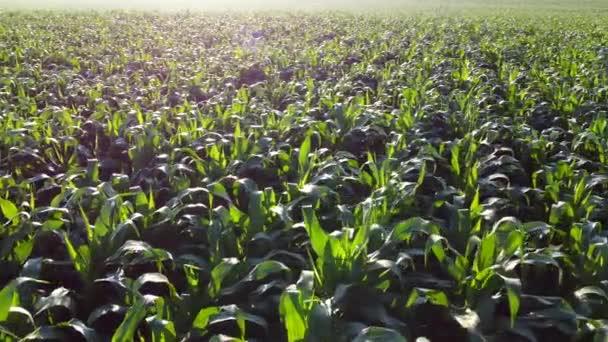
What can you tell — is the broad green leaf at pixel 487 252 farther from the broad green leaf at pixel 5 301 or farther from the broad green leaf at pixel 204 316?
the broad green leaf at pixel 5 301

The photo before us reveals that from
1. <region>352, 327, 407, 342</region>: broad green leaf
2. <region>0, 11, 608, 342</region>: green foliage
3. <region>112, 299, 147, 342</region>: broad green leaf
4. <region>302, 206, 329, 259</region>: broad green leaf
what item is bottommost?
<region>0, 11, 608, 342</region>: green foliage

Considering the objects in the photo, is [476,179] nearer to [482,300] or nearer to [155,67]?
[482,300]

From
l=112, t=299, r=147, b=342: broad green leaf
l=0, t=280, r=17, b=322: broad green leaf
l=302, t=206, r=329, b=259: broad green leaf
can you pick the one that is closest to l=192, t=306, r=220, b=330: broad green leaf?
l=112, t=299, r=147, b=342: broad green leaf

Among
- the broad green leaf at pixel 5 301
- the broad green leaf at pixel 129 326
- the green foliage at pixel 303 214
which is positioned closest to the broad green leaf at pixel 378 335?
the green foliage at pixel 303 214

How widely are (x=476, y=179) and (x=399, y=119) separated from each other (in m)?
1.54

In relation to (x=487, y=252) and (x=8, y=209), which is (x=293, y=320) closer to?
(x=487, y=252)

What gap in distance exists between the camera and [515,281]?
2295mm

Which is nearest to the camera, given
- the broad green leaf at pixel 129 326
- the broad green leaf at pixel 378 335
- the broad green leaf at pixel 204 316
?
the broad green leaf at pixel 378 335

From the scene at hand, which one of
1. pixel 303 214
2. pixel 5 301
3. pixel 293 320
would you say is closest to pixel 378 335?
pixel 293 320

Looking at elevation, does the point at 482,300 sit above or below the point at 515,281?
below

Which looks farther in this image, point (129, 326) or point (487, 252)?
point (487, 252)

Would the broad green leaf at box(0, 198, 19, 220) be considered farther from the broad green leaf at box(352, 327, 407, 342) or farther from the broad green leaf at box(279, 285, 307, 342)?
the broad green leaf at box(352, 327, 407, 342)

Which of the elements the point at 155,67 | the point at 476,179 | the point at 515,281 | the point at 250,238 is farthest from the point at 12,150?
the point at 155,67

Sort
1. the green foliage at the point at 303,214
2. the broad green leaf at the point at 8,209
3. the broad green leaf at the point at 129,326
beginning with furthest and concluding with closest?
the broad green leaf at the point at 8,209 → the green foliage at the point at 303,214 → the broad green leaf at the point at 129,326
